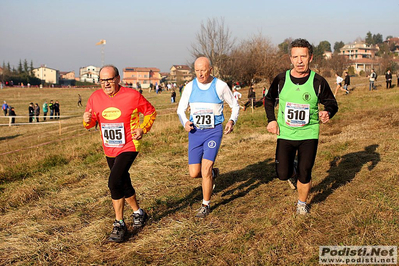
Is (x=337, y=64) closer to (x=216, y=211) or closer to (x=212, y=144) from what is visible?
(x=212, y=144)

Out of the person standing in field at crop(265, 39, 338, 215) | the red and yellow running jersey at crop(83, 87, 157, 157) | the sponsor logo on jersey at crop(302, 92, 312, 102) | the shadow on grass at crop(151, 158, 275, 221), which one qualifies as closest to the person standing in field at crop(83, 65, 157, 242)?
the red and yellow running jersey at crop(83, 87, 157, 157)

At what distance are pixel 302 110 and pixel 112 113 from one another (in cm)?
244

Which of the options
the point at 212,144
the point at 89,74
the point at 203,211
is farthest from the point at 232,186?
the point at 89,74

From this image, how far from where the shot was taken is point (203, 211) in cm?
485

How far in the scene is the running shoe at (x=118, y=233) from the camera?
415 centimetres

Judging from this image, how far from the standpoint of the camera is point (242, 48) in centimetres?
3909

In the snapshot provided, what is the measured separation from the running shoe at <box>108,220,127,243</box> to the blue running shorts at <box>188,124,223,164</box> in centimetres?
137

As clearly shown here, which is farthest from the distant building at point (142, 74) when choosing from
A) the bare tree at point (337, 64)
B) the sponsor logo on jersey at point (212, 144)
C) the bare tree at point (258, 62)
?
the sponsor logo on jersey at point (212, 144)

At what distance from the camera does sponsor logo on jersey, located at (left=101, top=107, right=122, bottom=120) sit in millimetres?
4395

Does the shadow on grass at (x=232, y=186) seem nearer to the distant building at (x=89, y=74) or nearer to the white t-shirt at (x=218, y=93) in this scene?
the white t-shirt at (x=218, y=93)

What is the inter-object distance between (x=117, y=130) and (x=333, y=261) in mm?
2881

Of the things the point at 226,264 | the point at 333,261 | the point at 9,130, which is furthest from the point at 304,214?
the point at 9,130

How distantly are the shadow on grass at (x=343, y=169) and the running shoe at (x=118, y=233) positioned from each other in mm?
2704

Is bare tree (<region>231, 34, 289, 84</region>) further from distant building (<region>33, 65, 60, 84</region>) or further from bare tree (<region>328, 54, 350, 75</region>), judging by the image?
distant building (<region>33, 65, 60, 84</region>)
